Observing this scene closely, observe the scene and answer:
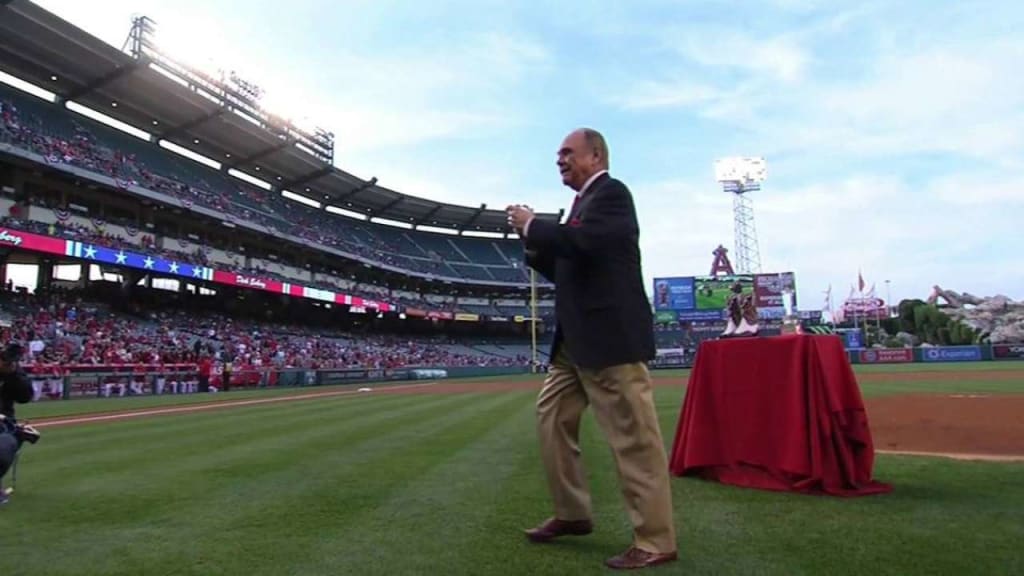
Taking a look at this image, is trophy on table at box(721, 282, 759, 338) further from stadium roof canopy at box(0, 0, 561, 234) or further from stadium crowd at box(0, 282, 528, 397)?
stadium roof canopy at box(0, 0, 561, 234)

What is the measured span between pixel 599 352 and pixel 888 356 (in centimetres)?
5063

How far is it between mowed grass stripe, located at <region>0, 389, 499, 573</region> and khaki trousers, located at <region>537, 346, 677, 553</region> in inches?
77.8

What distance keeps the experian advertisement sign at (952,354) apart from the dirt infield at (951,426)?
3826 cm

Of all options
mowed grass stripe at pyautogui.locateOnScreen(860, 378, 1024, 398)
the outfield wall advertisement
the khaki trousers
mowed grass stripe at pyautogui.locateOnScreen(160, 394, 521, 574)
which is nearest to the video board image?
the outfield wall advertisement

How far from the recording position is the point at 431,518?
12.3ft

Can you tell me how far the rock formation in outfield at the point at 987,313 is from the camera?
54281 mm

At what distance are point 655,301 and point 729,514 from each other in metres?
48.7

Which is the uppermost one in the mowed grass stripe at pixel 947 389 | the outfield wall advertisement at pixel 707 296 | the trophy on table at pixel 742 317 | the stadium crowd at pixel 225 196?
the stadium crowd at pixel 225 196

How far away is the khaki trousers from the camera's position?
9.15 feet

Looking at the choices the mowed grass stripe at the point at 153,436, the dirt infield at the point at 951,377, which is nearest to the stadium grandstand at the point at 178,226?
→ the mowed grass stripe at the point at 153,436

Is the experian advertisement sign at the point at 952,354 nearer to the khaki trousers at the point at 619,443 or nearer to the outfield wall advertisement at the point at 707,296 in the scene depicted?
the outfield wall advertisement at the point at 707,296

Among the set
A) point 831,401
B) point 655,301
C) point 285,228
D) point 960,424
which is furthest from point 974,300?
point 831,401

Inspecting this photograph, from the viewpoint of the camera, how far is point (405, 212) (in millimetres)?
58844

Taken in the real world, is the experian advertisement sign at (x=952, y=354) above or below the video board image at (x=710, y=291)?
below
